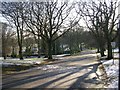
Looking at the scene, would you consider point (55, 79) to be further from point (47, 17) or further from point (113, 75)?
point (47, 17)

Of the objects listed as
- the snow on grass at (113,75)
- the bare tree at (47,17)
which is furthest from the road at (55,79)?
the bare tree at (47,17)

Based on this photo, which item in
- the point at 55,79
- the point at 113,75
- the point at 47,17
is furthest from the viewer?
the point at 47,17

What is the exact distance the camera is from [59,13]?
46.0 meters

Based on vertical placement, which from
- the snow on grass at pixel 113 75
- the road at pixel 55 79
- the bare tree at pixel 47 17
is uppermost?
the bare tree at pixel 47 17

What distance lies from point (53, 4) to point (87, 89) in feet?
112

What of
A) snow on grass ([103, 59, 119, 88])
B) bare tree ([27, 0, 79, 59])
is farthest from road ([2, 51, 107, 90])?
bare tree ([27, 0, 79, 59])

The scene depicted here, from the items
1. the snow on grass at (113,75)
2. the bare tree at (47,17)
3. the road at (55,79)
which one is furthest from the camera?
the bare tree at (47,17)

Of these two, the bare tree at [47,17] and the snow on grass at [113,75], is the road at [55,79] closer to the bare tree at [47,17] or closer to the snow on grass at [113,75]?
the snow on grass at [113,75]

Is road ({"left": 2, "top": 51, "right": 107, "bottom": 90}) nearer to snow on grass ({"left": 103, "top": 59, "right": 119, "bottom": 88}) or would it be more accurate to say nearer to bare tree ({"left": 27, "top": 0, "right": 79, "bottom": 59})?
snow on grass ({"left": 103, "top": 59, "right": 119, "bottom": 88})

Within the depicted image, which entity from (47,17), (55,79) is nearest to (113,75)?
(55,79)

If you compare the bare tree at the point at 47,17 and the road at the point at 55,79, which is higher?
the bare tree at the point at 47,17

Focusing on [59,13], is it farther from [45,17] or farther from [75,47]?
[75,47]

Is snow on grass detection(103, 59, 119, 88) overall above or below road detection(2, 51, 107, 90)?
above

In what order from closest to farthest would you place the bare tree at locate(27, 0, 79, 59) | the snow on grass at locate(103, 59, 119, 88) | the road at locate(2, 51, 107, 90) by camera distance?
the snow on grass at locate(103, 59, 119, 88)
the road at locate(2, 51, 107, 90)
the bare tree at locate(27, 0, 79, 59)
